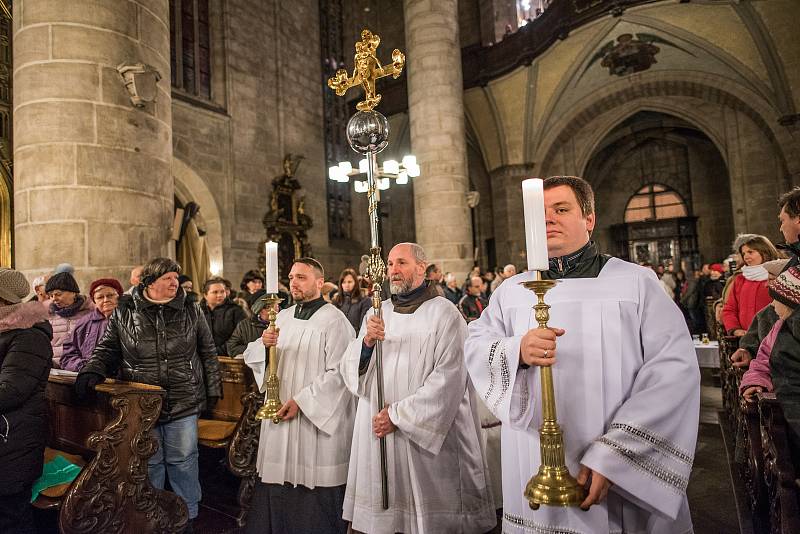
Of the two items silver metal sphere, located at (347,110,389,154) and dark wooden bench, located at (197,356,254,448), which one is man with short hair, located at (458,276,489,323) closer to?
dark wooden bench, located at (197,356,254,448)

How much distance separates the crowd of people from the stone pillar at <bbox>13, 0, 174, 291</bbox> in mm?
448

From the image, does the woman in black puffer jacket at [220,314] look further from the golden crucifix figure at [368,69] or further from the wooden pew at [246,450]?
the golden crucifix figure at [368,69]

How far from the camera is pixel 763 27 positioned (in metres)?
12.2

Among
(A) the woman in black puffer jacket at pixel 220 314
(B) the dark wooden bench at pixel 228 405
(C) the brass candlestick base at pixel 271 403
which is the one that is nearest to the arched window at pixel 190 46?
(A) the woman in black puffer jacket at pixel 220 314

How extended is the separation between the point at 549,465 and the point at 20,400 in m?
2.47

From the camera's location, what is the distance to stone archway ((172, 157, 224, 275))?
11.1m

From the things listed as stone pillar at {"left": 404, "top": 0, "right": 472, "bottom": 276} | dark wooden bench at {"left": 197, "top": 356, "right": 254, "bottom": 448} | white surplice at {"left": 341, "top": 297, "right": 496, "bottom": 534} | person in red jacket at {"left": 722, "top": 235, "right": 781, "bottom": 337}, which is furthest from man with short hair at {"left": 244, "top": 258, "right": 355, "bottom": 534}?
stone pillar at {"left": 404, "top": 0, "right": 472, "bottom": 276}

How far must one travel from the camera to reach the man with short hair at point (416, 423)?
2646 mm

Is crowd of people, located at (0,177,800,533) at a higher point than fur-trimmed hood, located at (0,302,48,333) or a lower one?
lower

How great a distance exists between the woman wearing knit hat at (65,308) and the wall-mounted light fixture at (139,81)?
1.64 meters

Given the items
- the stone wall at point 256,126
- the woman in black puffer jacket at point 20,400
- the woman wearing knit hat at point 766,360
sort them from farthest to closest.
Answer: the stone wall at point 256,126 → the woman in black puffer jacket at point 20,400 → the woman wearing knit hat at point 766,360

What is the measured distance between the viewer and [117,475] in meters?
2.87

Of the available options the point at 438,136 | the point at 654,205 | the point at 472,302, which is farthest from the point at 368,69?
the point at 654,205

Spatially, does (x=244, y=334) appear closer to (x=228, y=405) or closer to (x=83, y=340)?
(x=228, y=405)
